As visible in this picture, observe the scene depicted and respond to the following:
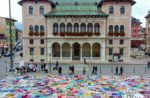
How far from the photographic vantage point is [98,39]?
119 feet

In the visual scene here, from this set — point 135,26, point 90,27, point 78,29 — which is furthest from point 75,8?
point 135,26

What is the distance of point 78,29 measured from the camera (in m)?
36.3

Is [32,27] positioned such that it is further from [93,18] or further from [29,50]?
[93,18]

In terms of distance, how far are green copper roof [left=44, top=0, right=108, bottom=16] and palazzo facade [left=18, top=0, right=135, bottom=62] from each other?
233 mm

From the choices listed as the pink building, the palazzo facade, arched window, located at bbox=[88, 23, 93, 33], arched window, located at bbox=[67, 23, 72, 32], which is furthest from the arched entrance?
the pink building

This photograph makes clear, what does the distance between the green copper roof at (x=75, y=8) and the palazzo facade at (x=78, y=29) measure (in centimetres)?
23

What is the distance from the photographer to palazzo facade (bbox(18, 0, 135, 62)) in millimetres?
36031

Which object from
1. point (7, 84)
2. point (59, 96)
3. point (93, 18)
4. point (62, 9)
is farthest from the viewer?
point (62, 9)

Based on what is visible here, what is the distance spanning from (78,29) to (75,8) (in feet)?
19.8

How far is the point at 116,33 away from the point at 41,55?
17.9 meters

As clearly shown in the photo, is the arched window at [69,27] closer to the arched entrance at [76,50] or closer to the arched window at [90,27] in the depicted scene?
the arched window at [90,27]

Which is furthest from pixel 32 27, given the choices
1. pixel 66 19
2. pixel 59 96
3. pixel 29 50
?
pixel 59 96

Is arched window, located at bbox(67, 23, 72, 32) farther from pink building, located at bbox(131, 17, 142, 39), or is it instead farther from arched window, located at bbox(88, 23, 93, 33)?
pink building, located at bbox(131, 17, 142, 39)

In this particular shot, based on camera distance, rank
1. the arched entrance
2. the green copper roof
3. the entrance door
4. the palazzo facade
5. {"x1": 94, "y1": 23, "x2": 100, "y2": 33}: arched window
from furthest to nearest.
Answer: the entrance door → the arched entrance → the green copper roof → {"x1": 94, "y1": 23, "x2": 100, "y2": 33}: arched window → the palazzo facade
